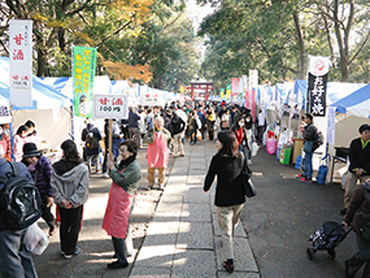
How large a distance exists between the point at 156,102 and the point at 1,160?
11.2 meters

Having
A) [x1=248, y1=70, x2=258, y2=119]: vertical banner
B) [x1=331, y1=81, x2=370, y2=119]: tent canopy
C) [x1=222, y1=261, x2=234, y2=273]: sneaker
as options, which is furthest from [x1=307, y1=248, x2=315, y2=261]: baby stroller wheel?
[x1=248, y1=70, x2=258, y2=119]: vertical banner

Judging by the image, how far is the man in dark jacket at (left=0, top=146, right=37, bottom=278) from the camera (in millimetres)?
2812

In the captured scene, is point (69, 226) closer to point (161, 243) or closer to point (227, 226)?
point (161, 243)

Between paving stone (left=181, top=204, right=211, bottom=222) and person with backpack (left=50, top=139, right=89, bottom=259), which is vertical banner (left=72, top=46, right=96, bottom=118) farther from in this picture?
person with backpack (left=50, top=139, right=89, bottom=259)

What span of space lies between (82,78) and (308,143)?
6.31 meters

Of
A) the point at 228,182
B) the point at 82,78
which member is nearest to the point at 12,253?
the point at 228,182

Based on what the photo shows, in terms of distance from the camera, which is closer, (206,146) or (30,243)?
(30,243)

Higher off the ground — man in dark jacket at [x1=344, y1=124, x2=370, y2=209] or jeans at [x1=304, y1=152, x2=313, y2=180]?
man in dark jacket at [x1=344, y1=124, x2=370, y2=209]

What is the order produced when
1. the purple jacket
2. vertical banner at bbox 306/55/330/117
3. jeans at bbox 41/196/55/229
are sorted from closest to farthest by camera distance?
the purple jacket, jeans at bbox 41/196/55/229, vertical banner at bbox 306/55/330/117

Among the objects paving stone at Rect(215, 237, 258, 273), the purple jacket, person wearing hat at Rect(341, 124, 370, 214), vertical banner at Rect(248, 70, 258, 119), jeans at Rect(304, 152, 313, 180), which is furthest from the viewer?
vertical banner at Rect(248, 70, 258, 119)

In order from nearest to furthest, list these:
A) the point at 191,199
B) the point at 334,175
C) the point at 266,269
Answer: the point at 266,269, the point at 191,199, the point at 334,175

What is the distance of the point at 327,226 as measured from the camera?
4.29 meters

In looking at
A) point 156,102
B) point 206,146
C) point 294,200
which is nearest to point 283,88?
point 206,146

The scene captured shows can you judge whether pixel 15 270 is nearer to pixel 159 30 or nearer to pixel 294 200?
pixel 294 200
